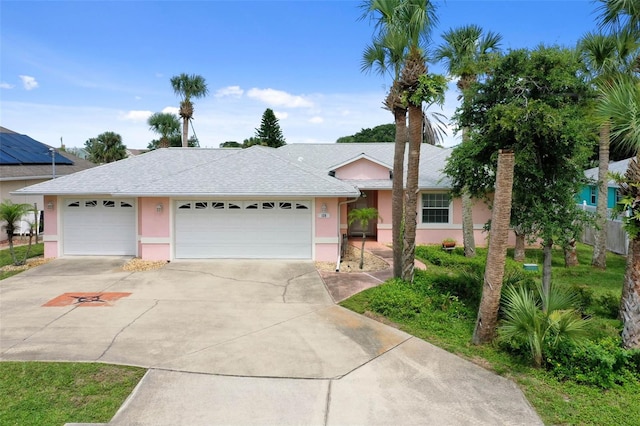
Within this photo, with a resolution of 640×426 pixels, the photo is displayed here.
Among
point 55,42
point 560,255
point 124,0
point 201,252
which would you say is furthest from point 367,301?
point 55,42

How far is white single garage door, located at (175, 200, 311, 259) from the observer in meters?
14.2

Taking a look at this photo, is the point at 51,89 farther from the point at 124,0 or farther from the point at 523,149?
the point at 523,149

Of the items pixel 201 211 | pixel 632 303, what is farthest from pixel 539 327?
pixel 201 211

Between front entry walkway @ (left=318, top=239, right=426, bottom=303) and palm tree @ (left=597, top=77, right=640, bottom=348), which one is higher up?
palm tree @ (left=597, top=77, right=640, bottom=348)

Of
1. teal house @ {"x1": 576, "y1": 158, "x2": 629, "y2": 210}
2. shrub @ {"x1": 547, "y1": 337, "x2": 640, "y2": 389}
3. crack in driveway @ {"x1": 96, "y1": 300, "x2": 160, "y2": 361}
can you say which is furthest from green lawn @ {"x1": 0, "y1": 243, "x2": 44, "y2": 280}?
teal house @ {"x1": 576, "y1": 158, "x2": 629, "y2": 210}

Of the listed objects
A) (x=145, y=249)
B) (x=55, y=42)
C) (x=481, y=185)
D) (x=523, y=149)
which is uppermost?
(x=55, y=42)

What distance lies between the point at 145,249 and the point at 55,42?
989 cm

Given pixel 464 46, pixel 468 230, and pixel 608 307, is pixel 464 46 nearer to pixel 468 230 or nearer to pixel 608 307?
pixel 468 230

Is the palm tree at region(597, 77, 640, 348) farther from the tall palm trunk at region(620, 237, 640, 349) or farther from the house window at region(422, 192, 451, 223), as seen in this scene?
the house window at region(422, 192, 451, 223)

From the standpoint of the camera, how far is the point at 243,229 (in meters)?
14.2

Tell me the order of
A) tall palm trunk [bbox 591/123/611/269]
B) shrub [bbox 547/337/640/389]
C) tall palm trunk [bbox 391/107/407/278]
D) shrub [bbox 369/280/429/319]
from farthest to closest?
tall palm trunk [bbox 591/123/611/269], tall palm trunk [bbox 391/107/407/278], shrub [bbox 369/280/429/319], shrub [bbox 547/337/640/389]

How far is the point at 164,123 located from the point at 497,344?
124ft

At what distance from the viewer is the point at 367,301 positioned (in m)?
9.53

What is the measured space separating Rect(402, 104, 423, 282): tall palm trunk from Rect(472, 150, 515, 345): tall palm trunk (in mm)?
2757
